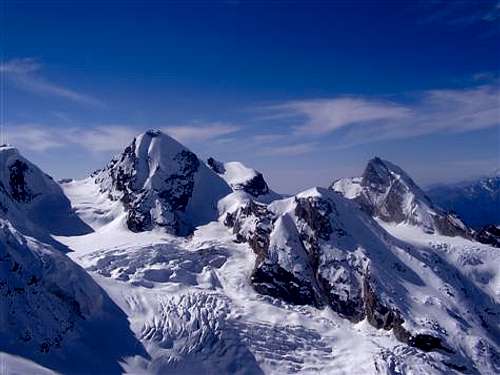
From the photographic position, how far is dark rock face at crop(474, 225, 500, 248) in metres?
175

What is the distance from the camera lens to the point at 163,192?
186125mm

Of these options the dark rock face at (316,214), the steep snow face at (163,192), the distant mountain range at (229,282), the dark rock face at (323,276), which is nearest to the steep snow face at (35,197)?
the distant mountain range at (229,282)

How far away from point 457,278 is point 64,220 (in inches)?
5086

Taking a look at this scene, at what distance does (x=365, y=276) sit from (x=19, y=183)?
124m

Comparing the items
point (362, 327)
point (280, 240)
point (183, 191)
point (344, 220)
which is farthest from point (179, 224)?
point (362, 327)

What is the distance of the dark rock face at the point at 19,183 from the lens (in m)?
183

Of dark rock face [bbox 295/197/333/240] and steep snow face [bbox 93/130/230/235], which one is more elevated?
steep snow face [bbox 93/130/230/235]

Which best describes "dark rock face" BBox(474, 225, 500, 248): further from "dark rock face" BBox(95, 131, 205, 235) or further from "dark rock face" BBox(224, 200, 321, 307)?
"dark rock face" BBox(95, 131, 205, 235)

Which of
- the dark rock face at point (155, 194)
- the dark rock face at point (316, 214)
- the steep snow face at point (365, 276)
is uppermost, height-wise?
the dark rock face at point (155, 194)

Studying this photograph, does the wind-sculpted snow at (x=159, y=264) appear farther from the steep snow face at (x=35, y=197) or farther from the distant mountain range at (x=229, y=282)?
the steep snow face at (x=35, y=197)

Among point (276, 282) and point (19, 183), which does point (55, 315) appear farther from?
point (19, 183)

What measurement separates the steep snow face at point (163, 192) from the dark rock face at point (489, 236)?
294ft

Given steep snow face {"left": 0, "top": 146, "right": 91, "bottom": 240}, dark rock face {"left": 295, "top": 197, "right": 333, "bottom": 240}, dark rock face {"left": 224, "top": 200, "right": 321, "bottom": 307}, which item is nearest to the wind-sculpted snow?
dark rock face {"left": 224, "top": 200, "right": 321, "bottom": 307}

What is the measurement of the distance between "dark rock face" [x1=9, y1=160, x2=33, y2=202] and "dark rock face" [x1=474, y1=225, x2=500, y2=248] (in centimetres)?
15558
